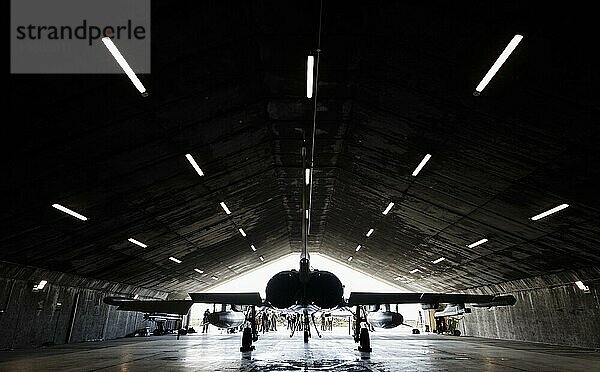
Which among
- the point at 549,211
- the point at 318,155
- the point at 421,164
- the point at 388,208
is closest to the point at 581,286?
the point at 549,211

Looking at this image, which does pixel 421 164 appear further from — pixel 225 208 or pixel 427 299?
pixel 225 208

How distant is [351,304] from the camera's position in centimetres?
1453

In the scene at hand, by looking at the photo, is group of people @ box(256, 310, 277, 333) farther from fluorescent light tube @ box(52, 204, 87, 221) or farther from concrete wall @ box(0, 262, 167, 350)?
fluorescent light tube @ box(52, 204, 87, 221)

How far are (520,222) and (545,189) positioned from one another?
13.0 ft

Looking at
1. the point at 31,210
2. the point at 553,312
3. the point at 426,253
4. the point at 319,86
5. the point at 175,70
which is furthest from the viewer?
the point at 426,253

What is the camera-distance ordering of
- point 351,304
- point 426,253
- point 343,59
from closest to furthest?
1. point 343,59
2. point 351,304
3. point 426,253

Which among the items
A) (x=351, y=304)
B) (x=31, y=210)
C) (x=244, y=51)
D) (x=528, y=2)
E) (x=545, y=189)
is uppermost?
(x=244, y=51)

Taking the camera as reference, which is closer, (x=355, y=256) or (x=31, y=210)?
(x=31, y=210)

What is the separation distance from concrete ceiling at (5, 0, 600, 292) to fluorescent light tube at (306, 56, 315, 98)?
0.79 feet

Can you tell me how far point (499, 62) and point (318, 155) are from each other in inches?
367

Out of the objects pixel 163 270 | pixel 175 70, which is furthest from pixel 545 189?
pixel 163 270

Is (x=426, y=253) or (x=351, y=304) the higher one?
(x=426, y=253)

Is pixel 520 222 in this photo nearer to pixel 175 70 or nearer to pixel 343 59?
pixel 343 59

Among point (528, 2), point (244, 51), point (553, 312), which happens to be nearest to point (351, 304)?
point (244, 51)
